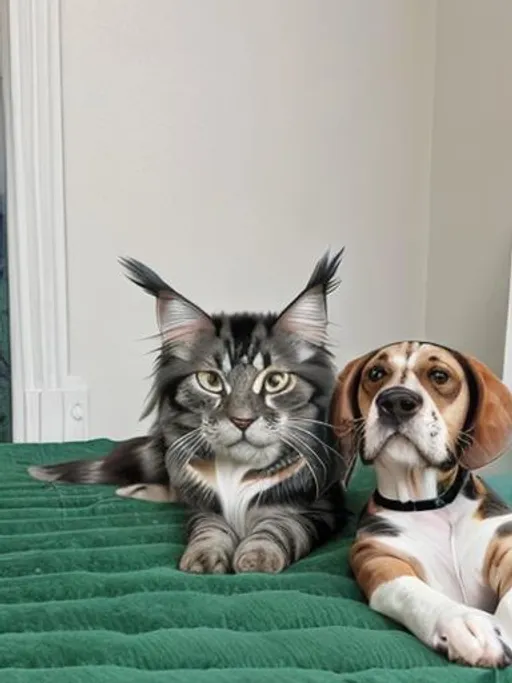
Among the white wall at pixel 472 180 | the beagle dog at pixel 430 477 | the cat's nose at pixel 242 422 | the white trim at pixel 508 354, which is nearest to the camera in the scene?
the beagle dog at pixel 430 477

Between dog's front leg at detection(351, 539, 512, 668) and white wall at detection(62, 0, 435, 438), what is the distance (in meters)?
0.93

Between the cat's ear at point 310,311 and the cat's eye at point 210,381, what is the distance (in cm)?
8

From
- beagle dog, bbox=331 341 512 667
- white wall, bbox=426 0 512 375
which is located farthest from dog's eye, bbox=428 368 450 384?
white wall, bbox=426 0 512 375

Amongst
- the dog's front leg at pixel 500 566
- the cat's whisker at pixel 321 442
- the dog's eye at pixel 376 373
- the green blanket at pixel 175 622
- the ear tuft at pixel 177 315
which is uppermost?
the ear tuft at pixel 177 315

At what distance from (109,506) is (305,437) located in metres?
0.28

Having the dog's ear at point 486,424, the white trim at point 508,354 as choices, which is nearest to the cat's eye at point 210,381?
the dog's ear at point 486,424

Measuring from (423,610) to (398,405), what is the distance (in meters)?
0.16

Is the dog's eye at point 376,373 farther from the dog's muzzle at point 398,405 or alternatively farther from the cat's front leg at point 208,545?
the cat's front leg at point 208,545

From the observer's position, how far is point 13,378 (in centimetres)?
148

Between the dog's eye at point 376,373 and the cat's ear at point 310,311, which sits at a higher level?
the cat's ear at point 310,311

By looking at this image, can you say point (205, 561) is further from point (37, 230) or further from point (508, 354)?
point (37, 230)

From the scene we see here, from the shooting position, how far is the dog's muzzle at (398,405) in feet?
2.00

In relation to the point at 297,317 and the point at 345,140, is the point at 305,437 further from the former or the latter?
the point at 345,140

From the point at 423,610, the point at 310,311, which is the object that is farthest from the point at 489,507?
the point at 310,311
